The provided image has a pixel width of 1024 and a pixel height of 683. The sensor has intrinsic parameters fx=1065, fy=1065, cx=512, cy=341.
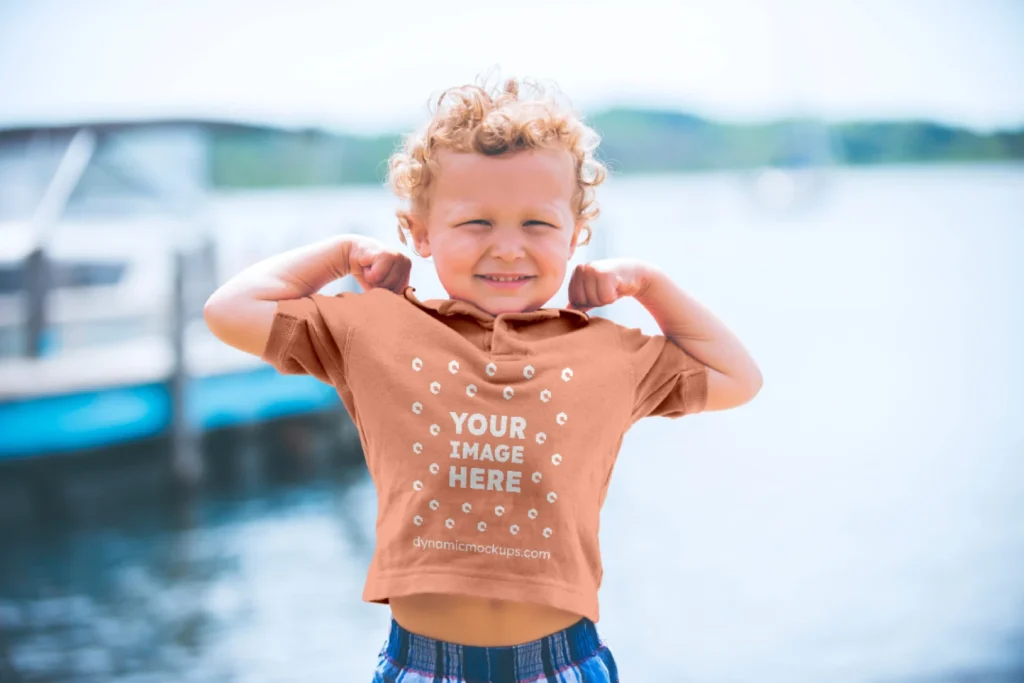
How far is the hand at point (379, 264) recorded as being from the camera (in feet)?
3.88

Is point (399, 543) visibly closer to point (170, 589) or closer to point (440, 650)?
point (440, 650)

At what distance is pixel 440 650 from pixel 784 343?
34.4 ft

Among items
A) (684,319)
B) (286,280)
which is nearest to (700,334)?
(684,319)

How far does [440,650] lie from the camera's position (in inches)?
42.8

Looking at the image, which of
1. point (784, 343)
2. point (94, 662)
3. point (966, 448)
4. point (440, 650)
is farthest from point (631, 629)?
point (784, 343)

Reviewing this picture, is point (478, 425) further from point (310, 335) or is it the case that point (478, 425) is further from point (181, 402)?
point (181, 402)

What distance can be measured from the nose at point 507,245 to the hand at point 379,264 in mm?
119

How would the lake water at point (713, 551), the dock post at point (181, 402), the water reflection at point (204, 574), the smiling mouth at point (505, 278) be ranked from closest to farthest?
the smiling mouth at point (505, 278), the lake water at point (713, 551), the water reflection at point (204, 574), the dock post at point (181, 402)

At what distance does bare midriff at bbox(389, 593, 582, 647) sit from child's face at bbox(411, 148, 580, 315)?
309 mm

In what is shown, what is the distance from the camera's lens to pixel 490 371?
1101 millimetres

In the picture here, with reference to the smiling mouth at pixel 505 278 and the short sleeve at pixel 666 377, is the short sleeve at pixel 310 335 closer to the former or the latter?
the smiling mouth at pixel 505 278

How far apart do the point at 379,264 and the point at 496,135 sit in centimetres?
19

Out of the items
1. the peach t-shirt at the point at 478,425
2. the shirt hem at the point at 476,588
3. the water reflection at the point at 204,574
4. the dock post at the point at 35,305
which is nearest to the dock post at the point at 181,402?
the water reflection at the point at 204,574

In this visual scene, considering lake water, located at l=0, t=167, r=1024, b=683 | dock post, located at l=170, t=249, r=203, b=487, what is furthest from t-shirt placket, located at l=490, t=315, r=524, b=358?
dock post, located at l=170, t=249, r=203, b=487
